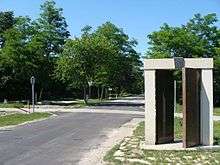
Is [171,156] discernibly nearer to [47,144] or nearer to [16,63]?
[47,144]

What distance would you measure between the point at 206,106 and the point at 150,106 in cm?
179

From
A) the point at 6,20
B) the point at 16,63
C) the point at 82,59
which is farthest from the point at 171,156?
the point at 6,20

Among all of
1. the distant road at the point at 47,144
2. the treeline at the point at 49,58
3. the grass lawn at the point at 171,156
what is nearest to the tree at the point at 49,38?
the treeline at the point at 49,58

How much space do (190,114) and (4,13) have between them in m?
73.0

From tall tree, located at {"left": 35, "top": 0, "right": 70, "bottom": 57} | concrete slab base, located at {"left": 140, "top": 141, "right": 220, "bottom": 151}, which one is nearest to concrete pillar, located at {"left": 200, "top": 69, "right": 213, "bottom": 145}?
concrete slab base, located at {"left": 140, "top": 141, "right": 220, "bottom": 151}

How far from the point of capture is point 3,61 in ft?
198

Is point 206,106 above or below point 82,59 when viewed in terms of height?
below

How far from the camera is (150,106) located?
18.0 metres

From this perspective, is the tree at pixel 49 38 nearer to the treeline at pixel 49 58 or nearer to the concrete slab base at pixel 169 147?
the treeline at pixel 49 58

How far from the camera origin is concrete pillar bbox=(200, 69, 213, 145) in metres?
17.5

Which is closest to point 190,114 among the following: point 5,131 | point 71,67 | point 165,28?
point 5,131

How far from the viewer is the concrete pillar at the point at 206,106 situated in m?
17.5

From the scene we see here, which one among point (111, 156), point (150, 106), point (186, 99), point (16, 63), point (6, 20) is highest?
point (6, 20)

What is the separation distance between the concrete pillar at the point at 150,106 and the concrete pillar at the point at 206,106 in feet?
5.02
